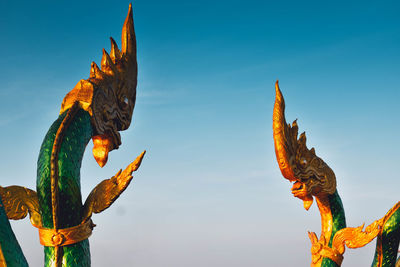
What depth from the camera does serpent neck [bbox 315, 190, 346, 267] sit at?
662cm

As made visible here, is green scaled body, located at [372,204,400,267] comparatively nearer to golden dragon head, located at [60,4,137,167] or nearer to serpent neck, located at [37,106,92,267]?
golden dragon head, located at [60,4,137,167]

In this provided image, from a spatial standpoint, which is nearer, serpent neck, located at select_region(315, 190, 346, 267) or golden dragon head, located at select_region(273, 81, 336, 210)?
golden dragon head, located at select_region(273, 81, 336, 210)

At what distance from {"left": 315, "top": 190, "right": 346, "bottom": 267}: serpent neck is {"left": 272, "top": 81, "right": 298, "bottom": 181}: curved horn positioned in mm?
746

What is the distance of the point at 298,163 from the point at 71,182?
10.9 ft

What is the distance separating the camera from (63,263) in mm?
3402

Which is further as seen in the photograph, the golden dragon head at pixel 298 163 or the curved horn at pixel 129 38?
the golden dragon head at pixel 298 163

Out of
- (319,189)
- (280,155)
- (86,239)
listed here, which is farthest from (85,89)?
(319,189)

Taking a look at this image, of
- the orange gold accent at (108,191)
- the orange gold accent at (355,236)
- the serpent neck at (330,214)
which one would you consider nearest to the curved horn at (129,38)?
the orange gold accent at (108,191)

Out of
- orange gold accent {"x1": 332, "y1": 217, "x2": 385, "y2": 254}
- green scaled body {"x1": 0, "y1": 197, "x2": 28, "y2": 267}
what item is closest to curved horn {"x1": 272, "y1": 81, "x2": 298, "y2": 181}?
orange gold accent {"x1": 332, "y1": 217, "x2": 385, "y2": 254}

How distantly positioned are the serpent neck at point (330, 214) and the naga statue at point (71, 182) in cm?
342

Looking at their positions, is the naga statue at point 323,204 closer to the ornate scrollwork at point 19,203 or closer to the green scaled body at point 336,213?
the green scaled body at point 336,213

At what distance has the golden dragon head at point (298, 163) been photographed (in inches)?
238

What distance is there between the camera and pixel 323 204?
6695 mm

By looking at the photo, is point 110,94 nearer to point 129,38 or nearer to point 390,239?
point 129,38
